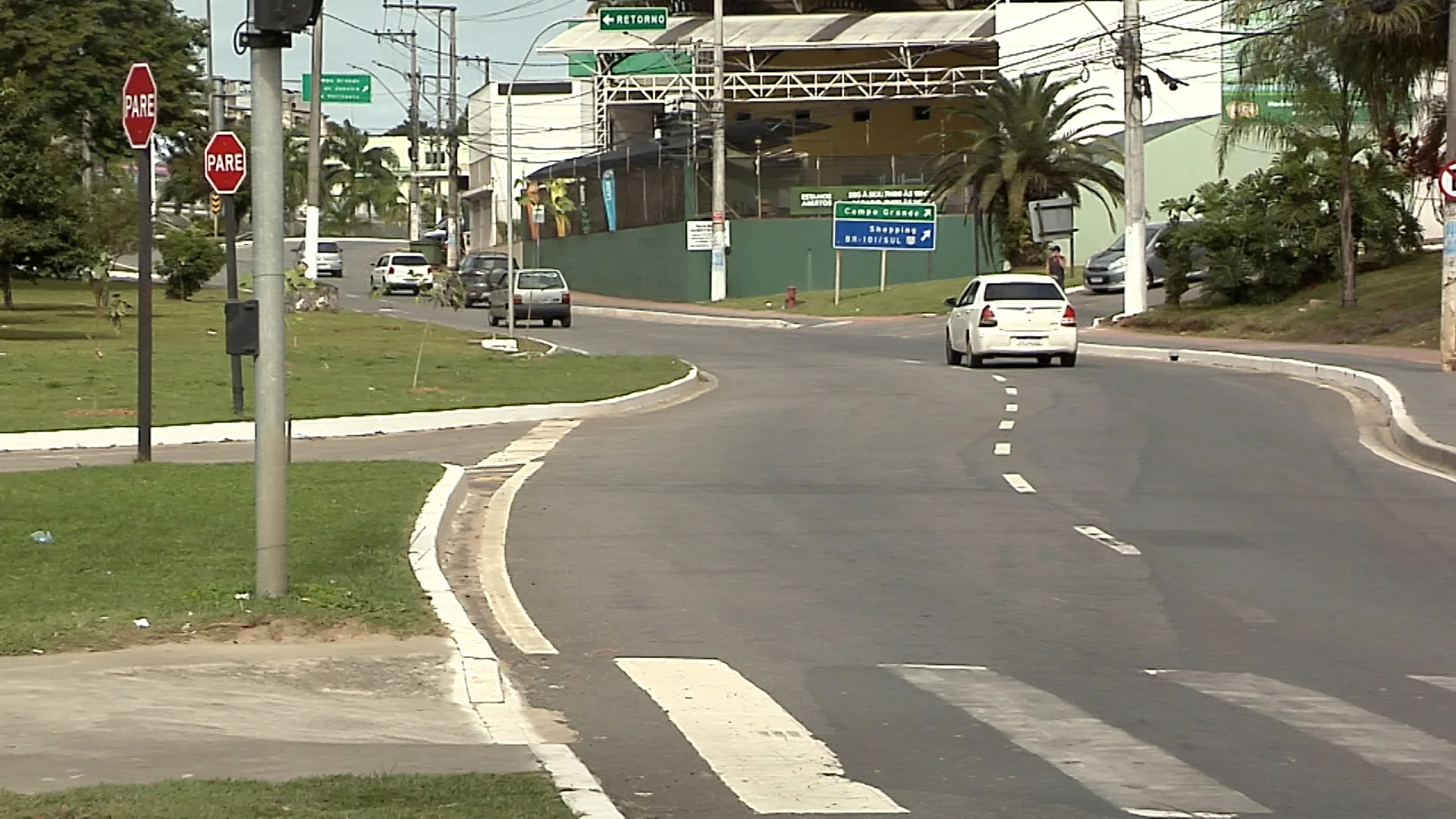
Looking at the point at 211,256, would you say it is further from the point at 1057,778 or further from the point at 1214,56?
the point at 1057,778

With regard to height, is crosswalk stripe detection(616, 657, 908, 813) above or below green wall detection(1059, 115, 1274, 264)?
below

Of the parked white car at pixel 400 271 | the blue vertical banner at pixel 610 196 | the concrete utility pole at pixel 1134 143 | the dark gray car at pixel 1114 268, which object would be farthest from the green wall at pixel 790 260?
the concrete utility pole at pixel 1134 143

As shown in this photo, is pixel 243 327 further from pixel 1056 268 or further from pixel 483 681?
pixel 1056 268

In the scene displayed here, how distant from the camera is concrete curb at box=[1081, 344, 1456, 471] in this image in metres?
19.2

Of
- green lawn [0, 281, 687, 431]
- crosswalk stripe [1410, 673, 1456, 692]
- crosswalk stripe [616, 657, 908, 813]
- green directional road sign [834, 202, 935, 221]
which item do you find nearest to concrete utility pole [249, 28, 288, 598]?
crosswalk stripe [616, 657, 908, 813]

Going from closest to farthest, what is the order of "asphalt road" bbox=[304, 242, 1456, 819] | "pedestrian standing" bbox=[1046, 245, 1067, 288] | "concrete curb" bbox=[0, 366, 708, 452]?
"asphalt road" bbox=[304, 242, 1456, 819]
"concrete curb" bbox=[0, 366, 708, 452]
"pedestrian standing" bbox=[1046, 245, 1067, 288]

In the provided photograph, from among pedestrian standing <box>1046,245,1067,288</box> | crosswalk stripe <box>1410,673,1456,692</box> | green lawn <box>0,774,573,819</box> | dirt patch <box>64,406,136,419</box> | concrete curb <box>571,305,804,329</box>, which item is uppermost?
pedestrian standing <box>1046,245,1067,288</box>

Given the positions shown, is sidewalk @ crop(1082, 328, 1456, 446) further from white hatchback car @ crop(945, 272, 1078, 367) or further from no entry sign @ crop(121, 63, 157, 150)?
no entry sign @ crop(121, 63, 157, 150)

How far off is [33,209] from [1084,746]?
100 ft

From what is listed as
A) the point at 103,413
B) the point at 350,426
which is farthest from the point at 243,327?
the point at 103,413

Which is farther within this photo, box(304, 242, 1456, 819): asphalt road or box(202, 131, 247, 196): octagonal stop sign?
box(202, 131, 247, 196): octagonal stop sign

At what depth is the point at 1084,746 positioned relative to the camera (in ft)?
26.3

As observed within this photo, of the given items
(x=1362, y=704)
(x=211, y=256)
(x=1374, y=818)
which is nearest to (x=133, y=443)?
(x=1362, y=704)

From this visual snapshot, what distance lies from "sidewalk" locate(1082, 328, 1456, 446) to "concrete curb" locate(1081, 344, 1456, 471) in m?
0.15
